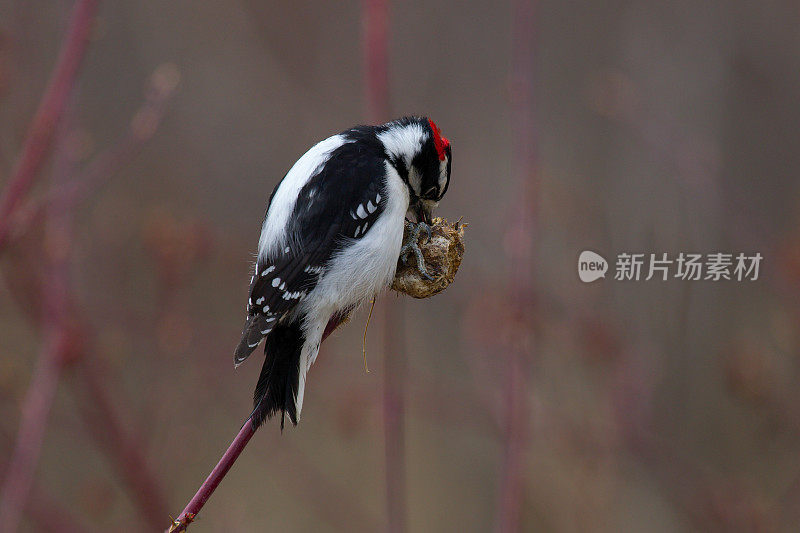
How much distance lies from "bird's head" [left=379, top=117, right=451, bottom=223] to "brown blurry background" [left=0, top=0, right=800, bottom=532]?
0.32 metres

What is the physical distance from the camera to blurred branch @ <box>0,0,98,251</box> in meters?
1.41

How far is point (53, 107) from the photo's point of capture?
143 cm

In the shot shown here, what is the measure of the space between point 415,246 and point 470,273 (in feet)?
7.63

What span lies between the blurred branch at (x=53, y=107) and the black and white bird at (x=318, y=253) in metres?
0.76

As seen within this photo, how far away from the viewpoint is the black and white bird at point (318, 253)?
2.12 metres

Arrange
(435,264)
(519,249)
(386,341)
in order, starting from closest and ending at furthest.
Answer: (386,341), (519,249), (435,264)

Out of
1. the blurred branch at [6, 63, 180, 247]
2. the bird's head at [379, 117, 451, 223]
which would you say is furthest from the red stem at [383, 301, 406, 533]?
the blurred branch at [6, 63, 180, 247]

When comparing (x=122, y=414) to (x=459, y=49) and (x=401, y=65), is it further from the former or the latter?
(x=459, y=49)

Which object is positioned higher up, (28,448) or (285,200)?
(285,200)

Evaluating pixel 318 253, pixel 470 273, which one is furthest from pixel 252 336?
pixel 470 273

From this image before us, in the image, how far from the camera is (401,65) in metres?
5.87

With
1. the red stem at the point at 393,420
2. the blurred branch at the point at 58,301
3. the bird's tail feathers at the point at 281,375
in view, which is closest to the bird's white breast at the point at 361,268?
the bird's tail feathers at the point at 281,375

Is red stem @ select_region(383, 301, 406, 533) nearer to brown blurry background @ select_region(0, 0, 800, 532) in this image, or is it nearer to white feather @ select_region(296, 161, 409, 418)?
brown blurry background @ select_region(0, 0, 800, 532)

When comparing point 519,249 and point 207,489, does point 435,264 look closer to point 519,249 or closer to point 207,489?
point 519,249
